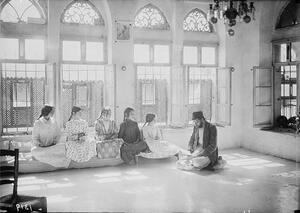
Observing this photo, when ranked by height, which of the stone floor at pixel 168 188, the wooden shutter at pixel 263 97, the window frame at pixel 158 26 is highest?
the window frame at pixel 158 26

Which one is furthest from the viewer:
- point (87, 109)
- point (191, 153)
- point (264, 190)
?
point (87, 109)

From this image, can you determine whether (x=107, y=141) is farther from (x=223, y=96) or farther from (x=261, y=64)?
(x=261, y=64)

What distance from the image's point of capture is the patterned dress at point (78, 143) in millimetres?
7461

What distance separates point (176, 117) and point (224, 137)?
61.0 inches

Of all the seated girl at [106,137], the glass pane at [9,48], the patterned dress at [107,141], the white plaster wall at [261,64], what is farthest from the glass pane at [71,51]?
the white plaster wall at [261,64]

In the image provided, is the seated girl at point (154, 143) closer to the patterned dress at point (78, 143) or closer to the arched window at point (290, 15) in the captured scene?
the patterned dress at point (78, 143)

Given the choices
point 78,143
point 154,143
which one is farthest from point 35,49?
point 154,143

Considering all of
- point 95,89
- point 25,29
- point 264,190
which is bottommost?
point 264,190

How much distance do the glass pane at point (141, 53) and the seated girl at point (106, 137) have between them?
2070 millimetres

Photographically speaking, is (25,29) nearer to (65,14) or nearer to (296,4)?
(65,14)

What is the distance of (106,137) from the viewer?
801 centimetres

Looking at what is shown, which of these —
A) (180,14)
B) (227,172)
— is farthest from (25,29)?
(227,172)

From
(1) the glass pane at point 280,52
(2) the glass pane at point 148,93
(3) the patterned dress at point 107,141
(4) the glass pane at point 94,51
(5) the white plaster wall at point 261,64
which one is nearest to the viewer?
(3) the patterned dress at point 107,141

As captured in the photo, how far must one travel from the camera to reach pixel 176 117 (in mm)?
9570
